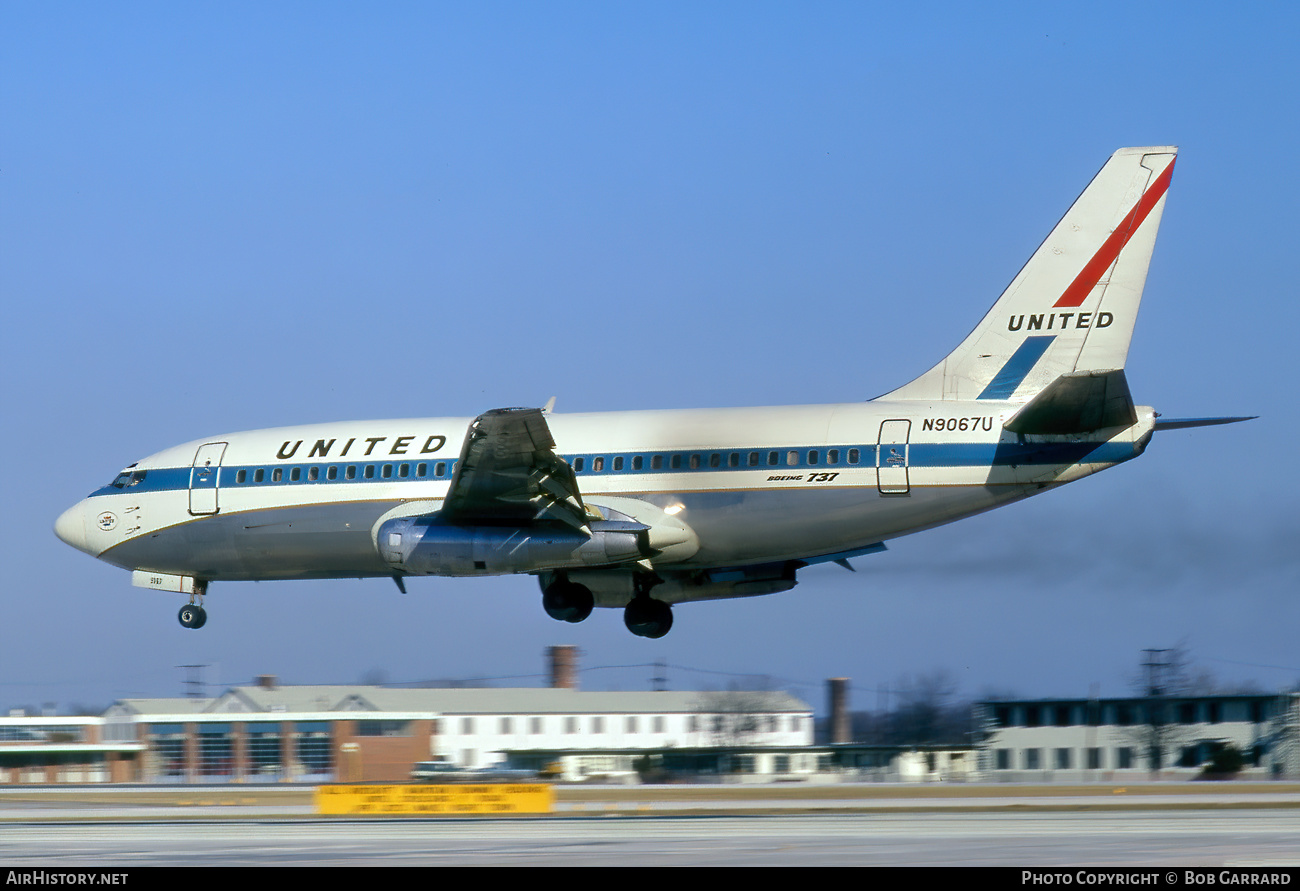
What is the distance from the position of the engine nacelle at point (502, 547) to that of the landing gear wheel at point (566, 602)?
277 centimetres

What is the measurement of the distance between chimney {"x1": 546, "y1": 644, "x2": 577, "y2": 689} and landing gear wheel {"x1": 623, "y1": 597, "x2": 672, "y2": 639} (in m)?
63.5

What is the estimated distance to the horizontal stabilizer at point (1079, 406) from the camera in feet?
90.4

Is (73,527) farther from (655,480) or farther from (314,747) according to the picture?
(314,747)

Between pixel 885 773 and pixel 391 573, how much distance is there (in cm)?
3405

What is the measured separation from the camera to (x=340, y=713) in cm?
7331

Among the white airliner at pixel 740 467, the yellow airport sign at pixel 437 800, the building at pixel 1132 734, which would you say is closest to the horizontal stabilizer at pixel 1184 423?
the white airliner at pixel 740 467

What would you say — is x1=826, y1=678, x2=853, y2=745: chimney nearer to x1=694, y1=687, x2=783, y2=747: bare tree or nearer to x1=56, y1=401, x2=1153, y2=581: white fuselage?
x1=694, y1=687, x2=783, y2=747: bare tree

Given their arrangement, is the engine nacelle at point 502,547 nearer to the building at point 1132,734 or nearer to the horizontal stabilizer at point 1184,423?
the horizontal stabilizer at point 1184,423

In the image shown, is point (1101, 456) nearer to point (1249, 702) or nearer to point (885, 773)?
point (885, 773)

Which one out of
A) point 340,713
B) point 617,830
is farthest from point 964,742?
point 617,830

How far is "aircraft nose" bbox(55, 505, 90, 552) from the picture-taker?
38.5m

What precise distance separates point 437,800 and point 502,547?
205 inches

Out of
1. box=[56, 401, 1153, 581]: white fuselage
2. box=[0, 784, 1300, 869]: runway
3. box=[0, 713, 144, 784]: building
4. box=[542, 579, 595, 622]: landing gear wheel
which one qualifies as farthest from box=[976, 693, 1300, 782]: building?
box=[56, 401, 1153, 581]: white fuselage

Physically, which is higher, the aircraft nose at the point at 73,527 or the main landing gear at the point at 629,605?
the aircraft nose at the point at 73,527
